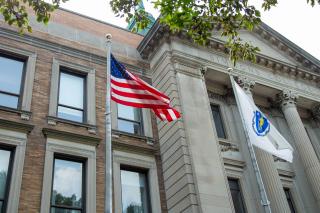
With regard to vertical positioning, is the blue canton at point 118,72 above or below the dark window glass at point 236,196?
above

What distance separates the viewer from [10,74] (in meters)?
15.2

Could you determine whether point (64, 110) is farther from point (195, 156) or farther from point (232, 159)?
point (232, 159)

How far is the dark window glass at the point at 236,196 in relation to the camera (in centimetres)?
Result: 1630

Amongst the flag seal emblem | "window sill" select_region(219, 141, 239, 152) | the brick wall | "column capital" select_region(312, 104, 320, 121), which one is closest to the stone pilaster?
"column capital" select_region(312, 104, 320, 121)

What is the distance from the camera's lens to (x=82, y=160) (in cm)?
1424

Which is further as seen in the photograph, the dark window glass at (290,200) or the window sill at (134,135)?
the dark window glass at (290,200)

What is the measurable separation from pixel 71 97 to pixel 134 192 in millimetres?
4714

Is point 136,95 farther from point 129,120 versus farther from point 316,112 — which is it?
point 316,112

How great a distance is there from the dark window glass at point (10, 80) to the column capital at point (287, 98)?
1339 cm

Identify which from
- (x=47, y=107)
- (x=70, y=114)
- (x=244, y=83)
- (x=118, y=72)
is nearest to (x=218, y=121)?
(x=244, y=83)

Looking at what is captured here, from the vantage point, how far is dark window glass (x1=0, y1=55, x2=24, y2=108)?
14359 millimetres

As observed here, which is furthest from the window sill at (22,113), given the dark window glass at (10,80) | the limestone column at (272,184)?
the limestone column at (272,184)

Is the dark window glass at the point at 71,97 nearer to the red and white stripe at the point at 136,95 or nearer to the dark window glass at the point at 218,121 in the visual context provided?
the red and white stripe at the point at 136,95

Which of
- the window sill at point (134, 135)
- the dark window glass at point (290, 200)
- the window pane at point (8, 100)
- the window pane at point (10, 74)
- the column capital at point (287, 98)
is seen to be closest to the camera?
the window pane at point (8, 100)
